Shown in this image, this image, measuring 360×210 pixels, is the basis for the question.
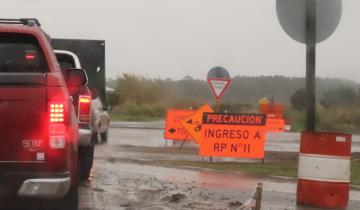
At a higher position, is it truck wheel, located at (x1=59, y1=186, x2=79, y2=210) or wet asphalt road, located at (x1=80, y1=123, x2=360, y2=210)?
truck wheel, located at (x1=59, y1=186, x2=79, y2=210)

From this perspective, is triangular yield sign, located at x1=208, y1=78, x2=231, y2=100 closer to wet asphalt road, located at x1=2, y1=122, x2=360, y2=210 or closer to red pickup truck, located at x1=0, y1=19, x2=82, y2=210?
wet asphalt road, located at x1=2, y1=122, x2=360, y2=210

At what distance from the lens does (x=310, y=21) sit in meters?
8.64

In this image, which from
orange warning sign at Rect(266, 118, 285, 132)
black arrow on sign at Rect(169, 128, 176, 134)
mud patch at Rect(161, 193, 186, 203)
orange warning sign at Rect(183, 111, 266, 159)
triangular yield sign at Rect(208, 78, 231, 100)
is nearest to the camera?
mud patch at Rect(161, 193, 186, 203)

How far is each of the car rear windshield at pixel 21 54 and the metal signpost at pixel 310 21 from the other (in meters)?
3.60

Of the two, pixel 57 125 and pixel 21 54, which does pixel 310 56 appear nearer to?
pixel 21 54

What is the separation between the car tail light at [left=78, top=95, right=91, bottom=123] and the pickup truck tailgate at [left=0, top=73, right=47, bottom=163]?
10.5ft

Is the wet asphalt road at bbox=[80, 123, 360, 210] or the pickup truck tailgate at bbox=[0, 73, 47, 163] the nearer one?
the pickup truck tailgate at bbox=[0, 73, 47, 163]

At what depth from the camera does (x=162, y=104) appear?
49219mm

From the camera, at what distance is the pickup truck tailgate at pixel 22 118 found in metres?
5.28

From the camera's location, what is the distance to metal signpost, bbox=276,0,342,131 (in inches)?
340

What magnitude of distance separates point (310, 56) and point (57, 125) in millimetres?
4403

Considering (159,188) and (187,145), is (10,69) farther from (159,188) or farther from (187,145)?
(187,145)

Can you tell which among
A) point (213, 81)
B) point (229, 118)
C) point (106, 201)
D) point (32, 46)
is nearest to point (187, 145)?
point (213, 81)

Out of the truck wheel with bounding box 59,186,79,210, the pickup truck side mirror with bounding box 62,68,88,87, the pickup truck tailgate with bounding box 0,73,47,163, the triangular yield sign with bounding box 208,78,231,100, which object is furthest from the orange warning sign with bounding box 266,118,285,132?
the pickup truck tailgate with bounding box 0,73,47,163
